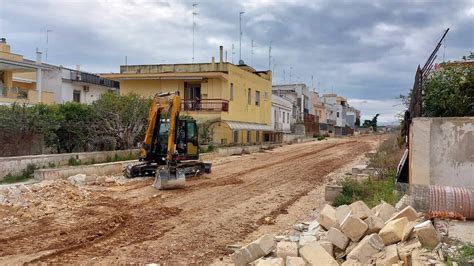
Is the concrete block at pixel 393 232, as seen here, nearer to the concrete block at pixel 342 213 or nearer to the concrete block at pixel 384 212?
the concrete block at pixel 384 212

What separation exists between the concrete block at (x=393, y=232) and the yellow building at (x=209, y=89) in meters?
27.2

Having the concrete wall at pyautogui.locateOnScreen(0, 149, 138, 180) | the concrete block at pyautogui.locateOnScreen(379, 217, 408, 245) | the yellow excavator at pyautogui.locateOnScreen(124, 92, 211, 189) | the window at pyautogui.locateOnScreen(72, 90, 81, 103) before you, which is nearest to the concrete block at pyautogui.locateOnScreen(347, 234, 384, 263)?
the concrete block at pyautogui.locateOnScreen(379, 217, 408, 245)

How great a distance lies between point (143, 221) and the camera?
35.2 ft

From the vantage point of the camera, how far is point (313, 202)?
44.9 ft

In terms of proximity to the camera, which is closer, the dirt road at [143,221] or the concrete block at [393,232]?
the concrete block at [393,232]

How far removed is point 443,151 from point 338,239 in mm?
3885

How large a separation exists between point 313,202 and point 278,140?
36646 millimetres

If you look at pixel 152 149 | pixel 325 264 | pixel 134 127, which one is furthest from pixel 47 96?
pixel 325 264

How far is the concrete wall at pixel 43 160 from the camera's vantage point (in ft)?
54.1

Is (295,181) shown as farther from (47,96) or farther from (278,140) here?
(278,140)

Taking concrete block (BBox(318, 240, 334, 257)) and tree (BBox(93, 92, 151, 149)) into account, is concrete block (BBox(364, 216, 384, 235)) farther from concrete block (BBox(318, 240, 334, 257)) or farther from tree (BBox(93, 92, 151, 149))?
tree (BBox(93, 92, 151, 149))

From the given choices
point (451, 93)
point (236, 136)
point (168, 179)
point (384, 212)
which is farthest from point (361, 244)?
point (236, 136)

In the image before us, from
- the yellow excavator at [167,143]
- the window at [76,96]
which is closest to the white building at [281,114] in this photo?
the window at [76,96]

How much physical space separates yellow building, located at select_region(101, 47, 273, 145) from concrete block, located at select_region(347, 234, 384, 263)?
89.8ft
